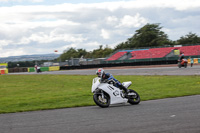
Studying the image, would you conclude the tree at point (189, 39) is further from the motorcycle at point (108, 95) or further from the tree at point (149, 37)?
the motorcycle at point (108, 95)

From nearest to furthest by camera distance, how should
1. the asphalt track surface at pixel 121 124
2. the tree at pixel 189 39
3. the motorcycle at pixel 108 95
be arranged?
the asphalt track surface at pixel 121 124
the motorcycle at pixel 108 95
the tree at pixel 189 39

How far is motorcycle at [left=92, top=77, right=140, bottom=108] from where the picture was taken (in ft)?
36.5

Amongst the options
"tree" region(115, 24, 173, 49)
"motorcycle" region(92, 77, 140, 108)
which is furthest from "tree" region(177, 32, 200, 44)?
"motorcycle" region(92, 77, 140, 108)

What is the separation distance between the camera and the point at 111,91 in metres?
11.3

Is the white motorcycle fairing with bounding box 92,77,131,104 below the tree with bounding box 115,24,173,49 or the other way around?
below

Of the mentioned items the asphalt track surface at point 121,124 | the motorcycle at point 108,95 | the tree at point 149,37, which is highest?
the tree at point 149,37

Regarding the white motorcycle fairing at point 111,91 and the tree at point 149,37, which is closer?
the white motorcycle fairing at point 111,91

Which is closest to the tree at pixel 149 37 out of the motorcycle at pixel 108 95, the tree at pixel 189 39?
the tree at pixel 189 39

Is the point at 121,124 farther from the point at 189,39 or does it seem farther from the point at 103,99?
the point at 189,39

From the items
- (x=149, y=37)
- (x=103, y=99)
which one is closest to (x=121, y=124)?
(x=103, y=99)

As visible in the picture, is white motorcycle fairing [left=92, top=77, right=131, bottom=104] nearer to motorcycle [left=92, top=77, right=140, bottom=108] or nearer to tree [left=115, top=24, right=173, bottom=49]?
motorcycle [left=92, top=77, right=140, bottom=108]

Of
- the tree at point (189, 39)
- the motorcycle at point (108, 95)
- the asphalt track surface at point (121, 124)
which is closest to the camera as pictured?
the asphalt track surface at point (121, 124)

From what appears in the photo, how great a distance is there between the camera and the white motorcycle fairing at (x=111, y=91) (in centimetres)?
1114

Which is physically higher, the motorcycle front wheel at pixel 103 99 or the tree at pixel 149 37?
the tree at pixel 149 37
